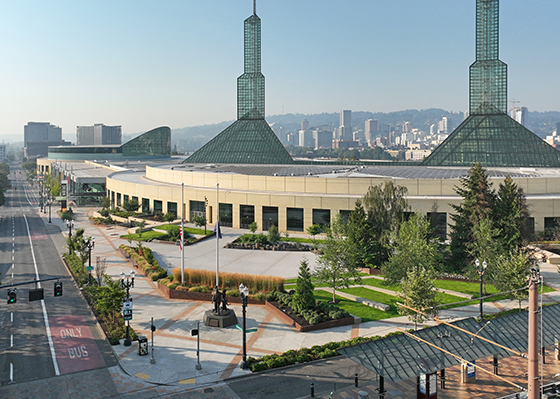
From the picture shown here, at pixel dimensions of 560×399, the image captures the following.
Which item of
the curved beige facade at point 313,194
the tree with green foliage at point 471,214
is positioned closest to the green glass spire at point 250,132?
the curved beige facade at point 313,194

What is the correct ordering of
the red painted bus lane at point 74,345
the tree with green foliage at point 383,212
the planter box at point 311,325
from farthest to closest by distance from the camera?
the tree with green foliage at point 383,212
the planter box at point 311,325
the red painted bus lane at point 74,345

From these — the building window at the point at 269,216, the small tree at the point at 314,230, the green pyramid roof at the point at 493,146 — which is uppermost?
the green pyramid roof at the point at 493,146

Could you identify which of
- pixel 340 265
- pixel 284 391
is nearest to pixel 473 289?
pixel 340 265

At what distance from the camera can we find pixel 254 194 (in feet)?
192

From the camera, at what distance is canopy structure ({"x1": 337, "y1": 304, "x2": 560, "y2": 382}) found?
17.7m

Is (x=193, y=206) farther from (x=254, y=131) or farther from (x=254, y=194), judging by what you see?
(x=254, y=131)

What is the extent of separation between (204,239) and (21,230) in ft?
96.4

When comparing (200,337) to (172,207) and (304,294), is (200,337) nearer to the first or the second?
(304,294)

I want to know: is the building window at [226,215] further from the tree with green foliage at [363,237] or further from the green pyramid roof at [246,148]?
the green pyramid roof at [246,148]

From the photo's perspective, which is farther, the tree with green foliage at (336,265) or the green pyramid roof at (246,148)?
the green pyramid roof at (246,148)

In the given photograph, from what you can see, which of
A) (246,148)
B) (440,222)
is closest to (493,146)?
(440,222)

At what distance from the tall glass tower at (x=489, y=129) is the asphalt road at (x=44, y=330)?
65038 millimetres

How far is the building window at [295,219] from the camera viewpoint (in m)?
56.3

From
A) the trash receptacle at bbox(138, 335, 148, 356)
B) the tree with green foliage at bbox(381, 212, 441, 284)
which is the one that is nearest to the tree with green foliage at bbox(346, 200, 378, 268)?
the tree with green foliage at bbox(381, 212, 441, 284)
